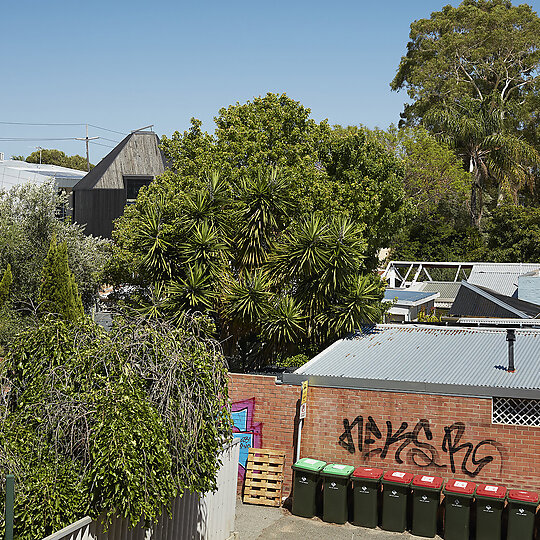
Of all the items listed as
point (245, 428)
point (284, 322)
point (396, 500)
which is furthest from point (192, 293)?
point (396, 500)

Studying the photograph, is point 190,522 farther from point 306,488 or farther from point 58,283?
point 58,283

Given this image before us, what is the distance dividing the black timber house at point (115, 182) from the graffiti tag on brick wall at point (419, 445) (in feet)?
107

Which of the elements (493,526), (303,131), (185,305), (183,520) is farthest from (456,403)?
(303,131)

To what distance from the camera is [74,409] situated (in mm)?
7617

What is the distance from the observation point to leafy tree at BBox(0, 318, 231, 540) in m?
7.29

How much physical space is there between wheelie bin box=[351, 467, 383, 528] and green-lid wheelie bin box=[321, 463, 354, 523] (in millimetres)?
165

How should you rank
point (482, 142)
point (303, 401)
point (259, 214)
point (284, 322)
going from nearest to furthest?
point (303, 401)
point (284, 322)
point (259, 214)
point (482, 142)

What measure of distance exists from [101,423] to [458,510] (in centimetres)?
724

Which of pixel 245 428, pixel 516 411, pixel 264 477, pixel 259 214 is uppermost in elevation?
pixel 259 214

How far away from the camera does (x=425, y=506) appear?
12188 millimetres

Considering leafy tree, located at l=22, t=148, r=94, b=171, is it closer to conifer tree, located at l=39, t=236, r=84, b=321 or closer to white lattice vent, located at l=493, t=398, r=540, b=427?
conifer tree, located at l=39, t=236, r=84, b=321

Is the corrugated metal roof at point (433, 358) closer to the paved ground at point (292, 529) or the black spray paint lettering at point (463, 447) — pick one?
the black spray paint lettering at point (463, 447)

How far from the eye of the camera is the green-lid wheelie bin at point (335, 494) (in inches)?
501

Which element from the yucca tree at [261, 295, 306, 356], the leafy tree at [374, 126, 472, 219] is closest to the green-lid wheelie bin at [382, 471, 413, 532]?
the yucca tree at [261, 295, 306, 356]
